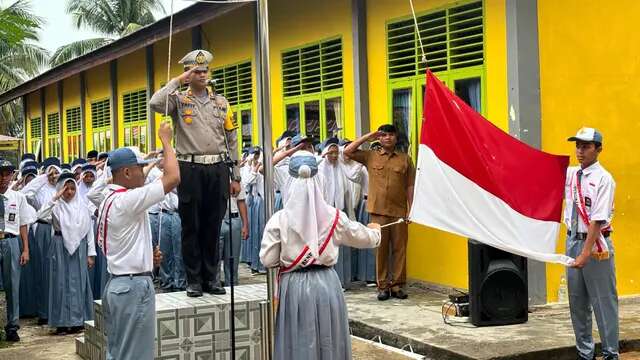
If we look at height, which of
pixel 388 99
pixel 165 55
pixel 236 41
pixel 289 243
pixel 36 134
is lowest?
pixel 289 243

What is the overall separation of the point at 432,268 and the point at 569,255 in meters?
3.55

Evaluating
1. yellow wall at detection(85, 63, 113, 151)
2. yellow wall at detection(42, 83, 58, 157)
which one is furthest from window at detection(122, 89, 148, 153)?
yellow wall at detection(42, 83, 58, 157)

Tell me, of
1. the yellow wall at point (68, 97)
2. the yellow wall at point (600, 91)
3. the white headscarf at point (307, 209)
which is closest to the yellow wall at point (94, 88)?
the yellow wall at point (68, 97)

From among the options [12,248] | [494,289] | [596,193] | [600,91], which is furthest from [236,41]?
[596,193]

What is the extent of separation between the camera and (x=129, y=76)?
20.5 meters

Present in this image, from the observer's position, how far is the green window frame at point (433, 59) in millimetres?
9742

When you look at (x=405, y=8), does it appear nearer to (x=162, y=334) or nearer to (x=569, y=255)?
(x=569, y=255)

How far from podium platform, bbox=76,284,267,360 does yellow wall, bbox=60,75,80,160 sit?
1901cm

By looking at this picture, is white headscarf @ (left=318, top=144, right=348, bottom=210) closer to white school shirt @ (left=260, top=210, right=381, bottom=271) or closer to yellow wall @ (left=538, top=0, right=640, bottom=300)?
yellow wall @ (left=538, top=0, right=640, bottom=300)

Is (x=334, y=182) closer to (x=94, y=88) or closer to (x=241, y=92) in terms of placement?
(x=241, y=92)

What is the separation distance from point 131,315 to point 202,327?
1.12 m

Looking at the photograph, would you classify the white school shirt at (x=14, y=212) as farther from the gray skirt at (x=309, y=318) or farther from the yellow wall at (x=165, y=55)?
the yellow wall at (x=165, y=55)

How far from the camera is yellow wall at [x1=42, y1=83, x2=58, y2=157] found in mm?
27281

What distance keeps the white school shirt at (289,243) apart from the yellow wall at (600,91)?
14.5ft
